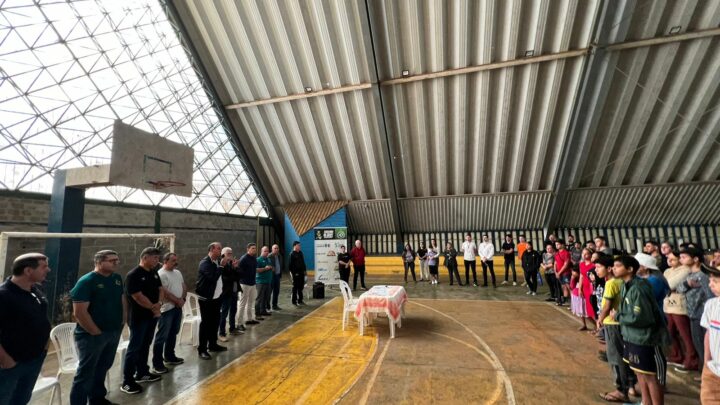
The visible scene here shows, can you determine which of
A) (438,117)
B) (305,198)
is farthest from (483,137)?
(305,198)

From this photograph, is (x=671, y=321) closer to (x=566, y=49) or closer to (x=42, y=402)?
(x=566, y=49)

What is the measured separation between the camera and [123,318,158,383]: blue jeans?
357 cm

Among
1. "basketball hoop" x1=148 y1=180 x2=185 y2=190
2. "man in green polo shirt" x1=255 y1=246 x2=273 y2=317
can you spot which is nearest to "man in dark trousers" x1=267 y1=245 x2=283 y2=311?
→ "man in green polo shirt" x1=255 y1=246 x2=273 y2=317

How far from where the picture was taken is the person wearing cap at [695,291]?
11.3 feet

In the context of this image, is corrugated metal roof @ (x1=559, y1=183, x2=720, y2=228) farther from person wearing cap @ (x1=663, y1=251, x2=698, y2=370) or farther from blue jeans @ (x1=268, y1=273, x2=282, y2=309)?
blue jeans @ (x1=268, y1=273, x2=282, y2=309)

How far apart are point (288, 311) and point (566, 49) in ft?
35.3

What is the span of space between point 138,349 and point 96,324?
2.80 ft

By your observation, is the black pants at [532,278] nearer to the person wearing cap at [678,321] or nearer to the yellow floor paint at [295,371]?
the person wearing cap at [678,321]

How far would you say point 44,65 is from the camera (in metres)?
6.47

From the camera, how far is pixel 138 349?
3.66 m

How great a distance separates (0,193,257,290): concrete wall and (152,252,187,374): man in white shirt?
176 inches

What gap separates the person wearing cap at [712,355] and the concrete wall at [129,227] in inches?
412

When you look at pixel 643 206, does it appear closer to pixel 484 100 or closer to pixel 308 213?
pixel 484 100

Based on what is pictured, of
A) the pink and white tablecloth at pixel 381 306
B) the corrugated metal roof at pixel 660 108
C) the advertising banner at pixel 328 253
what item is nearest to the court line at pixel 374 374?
the pink and white tablecloth at pixel 381 306
